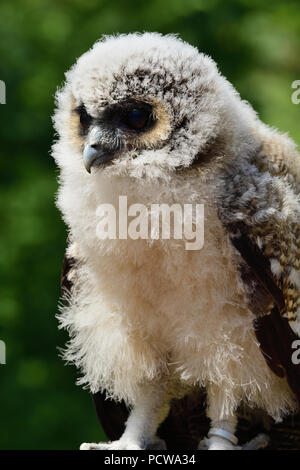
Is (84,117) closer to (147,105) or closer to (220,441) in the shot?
(147,105)

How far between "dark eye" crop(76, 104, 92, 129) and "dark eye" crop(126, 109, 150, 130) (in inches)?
6.8

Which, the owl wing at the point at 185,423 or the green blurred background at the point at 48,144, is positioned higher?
the green blurred background at the point at 48,144

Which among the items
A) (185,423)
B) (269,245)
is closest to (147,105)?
(269,245)

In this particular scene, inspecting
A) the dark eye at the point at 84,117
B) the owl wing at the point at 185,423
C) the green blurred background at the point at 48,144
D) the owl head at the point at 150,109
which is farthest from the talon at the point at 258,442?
the green blurred background at the point at 48,144

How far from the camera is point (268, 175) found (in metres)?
2.96

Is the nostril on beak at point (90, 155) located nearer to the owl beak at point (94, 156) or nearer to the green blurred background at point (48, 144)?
the owl beak at point (94, 156)

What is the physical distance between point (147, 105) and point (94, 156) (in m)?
0.27

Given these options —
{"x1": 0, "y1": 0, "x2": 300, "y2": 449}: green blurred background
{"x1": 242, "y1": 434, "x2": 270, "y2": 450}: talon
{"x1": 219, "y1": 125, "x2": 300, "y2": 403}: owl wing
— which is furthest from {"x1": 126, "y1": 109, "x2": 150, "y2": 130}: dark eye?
{"x1": 0, "y1": 0, "x2": 300, "y2": 449}: green blurred background

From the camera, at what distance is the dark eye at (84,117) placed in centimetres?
296

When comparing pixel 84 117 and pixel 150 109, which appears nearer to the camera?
pixel 150 109

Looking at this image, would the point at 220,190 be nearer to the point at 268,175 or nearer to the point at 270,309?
the point at 268,175

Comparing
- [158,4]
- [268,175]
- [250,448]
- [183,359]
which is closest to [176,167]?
[268,175]

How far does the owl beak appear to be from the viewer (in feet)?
9.27

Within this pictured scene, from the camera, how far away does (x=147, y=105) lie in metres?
2.83
